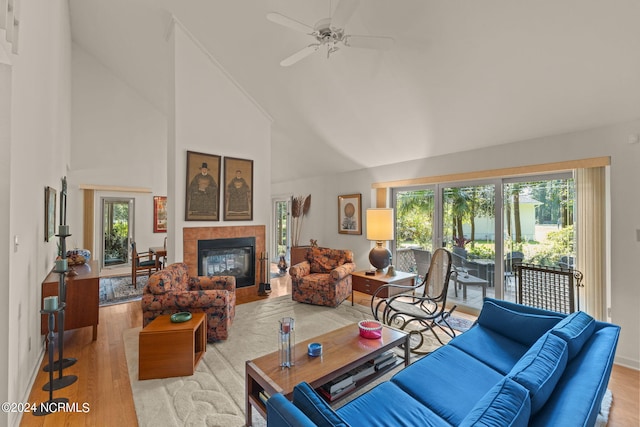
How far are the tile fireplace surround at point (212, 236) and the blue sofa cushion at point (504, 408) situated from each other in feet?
13.8

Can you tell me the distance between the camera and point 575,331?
1.48 metres

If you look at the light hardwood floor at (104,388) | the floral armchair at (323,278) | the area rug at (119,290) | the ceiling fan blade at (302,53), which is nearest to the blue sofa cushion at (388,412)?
the light hardwood floor at (104,388)

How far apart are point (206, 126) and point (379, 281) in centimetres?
356

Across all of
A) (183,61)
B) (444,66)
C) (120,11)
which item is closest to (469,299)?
(444,66)

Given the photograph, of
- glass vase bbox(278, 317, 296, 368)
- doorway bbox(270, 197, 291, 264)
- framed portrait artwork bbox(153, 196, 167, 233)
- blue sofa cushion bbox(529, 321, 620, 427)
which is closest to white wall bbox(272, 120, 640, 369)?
blue sofa cushion bbox(529, 321, 620, 427)

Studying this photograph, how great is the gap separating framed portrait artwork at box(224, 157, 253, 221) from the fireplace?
422 mm

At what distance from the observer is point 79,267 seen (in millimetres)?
3617

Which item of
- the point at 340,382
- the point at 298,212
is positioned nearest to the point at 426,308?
the point at 340,382

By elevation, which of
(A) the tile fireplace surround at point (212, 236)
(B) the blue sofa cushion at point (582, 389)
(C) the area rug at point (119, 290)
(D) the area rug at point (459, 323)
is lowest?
(D) the area rug at point (459, 323)

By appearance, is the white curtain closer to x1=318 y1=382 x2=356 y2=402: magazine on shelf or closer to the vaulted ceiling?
the vaulted ceiling

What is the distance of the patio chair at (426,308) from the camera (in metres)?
2.93

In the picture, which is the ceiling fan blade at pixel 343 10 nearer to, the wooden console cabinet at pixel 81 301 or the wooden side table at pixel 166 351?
the wooden side table at pixel 166 351

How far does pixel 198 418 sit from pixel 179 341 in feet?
2.29

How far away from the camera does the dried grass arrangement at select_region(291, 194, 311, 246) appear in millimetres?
7141
